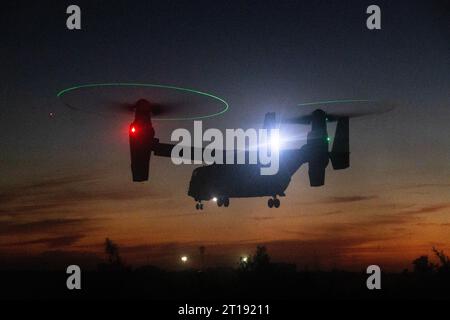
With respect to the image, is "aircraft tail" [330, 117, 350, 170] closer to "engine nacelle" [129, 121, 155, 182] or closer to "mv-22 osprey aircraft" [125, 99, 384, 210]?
"mv-22 osprey aircraft" [125, 99, 384, 210]

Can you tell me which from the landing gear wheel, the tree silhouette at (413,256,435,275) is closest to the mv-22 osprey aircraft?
the landing gear wheel

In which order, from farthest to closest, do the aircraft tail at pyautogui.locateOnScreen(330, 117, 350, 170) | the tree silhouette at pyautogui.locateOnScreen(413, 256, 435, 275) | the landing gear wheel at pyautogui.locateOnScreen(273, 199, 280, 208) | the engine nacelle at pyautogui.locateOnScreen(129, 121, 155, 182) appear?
the tree silhouette at pyautogui.locateOnScreen(413, 256, 435, 275) → the landing gear wheel at pyautogui.locateOnScreen(273, 199, 280, 208) → the aircraft tail at pyautogui.locateOnScreen(330, 117, 350, 170) → the engine nacelle at pyautogui.locateOnScreen(129, 121, 155, 182)

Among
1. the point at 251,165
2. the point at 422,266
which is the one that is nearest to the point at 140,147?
the point at 251,165

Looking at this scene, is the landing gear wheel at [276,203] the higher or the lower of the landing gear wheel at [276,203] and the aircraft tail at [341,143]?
the lower

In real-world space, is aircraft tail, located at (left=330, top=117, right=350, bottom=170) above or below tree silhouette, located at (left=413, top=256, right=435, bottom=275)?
above

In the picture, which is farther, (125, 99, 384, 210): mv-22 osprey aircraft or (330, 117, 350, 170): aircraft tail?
(330, 117, 350, 170): aircraft tail

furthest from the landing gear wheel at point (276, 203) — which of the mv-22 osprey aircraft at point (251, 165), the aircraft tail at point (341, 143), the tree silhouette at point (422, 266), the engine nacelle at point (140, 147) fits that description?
the tree silhouette at point (422, 266)

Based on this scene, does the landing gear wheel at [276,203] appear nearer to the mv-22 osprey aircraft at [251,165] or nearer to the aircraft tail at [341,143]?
the mv-22 osprey aircraft at [251,165]

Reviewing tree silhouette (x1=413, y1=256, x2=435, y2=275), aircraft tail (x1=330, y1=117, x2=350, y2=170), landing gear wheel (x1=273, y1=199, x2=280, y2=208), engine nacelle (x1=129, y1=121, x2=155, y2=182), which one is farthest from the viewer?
tree silhouette (x1=413, y1=256, x2=435, y2=275)

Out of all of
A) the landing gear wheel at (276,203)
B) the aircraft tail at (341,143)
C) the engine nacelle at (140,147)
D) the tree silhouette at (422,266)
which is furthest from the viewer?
the tree silhouette at (422,266)
